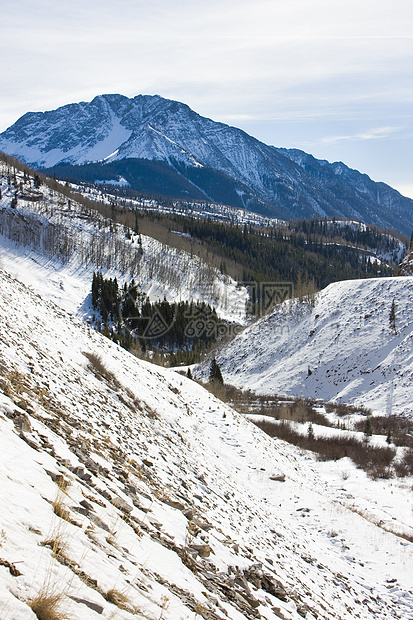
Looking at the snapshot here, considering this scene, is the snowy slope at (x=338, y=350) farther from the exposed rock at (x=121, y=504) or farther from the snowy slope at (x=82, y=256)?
the snowy slope at (x=82, y=256)

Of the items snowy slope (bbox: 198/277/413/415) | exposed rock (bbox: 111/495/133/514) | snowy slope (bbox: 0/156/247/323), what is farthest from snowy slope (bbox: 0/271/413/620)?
snowy slope (bbox: 0/156/247/323)

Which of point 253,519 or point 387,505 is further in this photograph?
point 387,505

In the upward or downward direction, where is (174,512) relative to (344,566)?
upward

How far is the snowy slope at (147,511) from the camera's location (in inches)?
175

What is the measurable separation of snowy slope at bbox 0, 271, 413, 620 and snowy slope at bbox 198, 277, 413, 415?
2855 centimetres

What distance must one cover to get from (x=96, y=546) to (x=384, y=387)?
1921 inches

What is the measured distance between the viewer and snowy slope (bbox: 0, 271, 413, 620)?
4449 mm

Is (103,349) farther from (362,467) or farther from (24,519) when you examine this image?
(362,467)

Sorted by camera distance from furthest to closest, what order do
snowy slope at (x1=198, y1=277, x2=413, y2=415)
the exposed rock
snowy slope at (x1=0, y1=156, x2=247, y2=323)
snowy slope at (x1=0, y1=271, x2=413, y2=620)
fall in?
snowy slope at (x1=0, y1=156, x2=247, y2=323) → snowy slope at (x1=198, y1=277, x2=413, y2=415) → the exposed rock → snowy slope at (x1=0, y1=271, x2=413, y2=620)

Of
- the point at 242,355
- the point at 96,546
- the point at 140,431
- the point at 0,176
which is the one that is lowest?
the point at 242,355

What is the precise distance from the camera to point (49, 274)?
111125 millimetres

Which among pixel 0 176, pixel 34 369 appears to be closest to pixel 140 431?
pixel 34 369

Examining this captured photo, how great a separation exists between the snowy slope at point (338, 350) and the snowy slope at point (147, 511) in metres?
28.6

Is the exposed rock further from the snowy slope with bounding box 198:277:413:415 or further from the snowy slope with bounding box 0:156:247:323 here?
the snowy slope with bounding box 0:156:247:323
